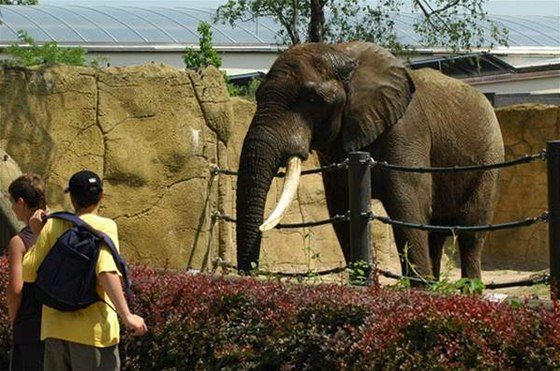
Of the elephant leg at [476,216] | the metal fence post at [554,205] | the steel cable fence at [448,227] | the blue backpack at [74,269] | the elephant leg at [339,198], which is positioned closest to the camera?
the blue backpack at [74,269]

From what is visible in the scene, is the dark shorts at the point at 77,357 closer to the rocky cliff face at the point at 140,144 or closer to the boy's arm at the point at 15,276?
the boy's arm at the point at 15,276

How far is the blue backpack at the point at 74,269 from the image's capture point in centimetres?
661

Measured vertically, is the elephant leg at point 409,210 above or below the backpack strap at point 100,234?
below

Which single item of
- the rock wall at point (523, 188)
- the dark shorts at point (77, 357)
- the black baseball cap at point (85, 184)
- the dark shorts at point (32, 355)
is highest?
the black baseball cap at point (85, 184)

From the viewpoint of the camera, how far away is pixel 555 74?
36.4 meters

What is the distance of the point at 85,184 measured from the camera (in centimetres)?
668

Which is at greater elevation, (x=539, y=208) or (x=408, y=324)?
(x=408, y=324)

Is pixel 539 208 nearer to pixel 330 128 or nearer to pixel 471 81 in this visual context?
pixel 330 128

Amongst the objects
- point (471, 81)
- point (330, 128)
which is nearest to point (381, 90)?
point (330, 128)

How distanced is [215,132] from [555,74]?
2468 cm

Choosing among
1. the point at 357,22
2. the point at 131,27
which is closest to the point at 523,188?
the point at 357,22

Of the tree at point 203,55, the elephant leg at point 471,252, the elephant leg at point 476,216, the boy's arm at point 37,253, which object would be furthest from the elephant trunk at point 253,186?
the tree at point 203,55

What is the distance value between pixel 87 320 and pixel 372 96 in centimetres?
521

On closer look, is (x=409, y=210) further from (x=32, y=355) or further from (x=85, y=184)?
(x=85, y=184)
